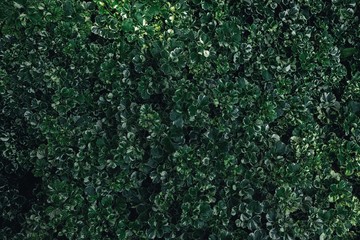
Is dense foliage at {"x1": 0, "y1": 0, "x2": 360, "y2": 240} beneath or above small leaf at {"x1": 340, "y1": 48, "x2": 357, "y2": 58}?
beneath

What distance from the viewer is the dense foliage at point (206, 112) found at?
3.11 metres

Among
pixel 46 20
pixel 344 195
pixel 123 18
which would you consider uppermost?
pixel 123 18

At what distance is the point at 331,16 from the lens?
127 inches

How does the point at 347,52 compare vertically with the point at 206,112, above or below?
above

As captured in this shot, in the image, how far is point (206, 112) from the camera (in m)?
3.10

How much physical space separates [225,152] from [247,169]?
177mm

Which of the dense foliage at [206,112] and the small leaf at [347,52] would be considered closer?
the dense foliage at [206,112]

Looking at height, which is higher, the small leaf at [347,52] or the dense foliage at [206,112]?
the small leaf at [347,52]

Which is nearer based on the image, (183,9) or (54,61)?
(183,9)

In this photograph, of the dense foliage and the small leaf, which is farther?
the small leaf

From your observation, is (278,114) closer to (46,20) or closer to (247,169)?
(247,169)

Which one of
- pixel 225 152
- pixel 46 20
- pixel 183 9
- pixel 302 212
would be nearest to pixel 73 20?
pixel 46 20

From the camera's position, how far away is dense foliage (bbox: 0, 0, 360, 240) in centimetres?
311

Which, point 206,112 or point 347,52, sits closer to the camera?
point 206,112
